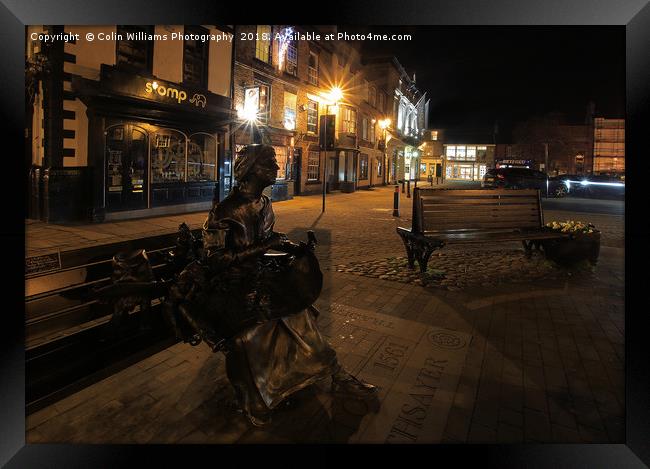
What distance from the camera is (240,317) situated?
Result: 253cm

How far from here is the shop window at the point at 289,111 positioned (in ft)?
68.6

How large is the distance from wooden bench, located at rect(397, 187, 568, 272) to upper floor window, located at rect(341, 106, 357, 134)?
2124 centimetres

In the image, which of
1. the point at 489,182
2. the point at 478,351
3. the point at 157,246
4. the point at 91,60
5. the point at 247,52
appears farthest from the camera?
the point at 489,182

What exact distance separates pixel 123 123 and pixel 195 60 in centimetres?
414

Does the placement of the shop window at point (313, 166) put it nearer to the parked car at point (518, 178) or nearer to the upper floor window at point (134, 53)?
the parked car at point (518, 178)

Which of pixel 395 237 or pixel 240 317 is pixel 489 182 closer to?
pixel 395 237

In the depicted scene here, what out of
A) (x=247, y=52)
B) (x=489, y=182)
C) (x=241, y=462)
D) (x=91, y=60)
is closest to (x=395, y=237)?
(x=241, y=462)

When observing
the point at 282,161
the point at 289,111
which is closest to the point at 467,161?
the point at 289,111

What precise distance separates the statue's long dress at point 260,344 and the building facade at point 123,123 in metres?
7.69

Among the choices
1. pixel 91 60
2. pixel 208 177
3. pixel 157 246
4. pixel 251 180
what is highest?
pixel 91 60

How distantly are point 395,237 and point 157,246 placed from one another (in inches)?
285

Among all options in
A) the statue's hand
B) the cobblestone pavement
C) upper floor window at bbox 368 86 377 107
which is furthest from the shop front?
upper floor window at bbox 368 86 377 107

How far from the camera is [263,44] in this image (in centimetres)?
1880

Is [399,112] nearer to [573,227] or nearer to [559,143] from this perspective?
[559,143]
